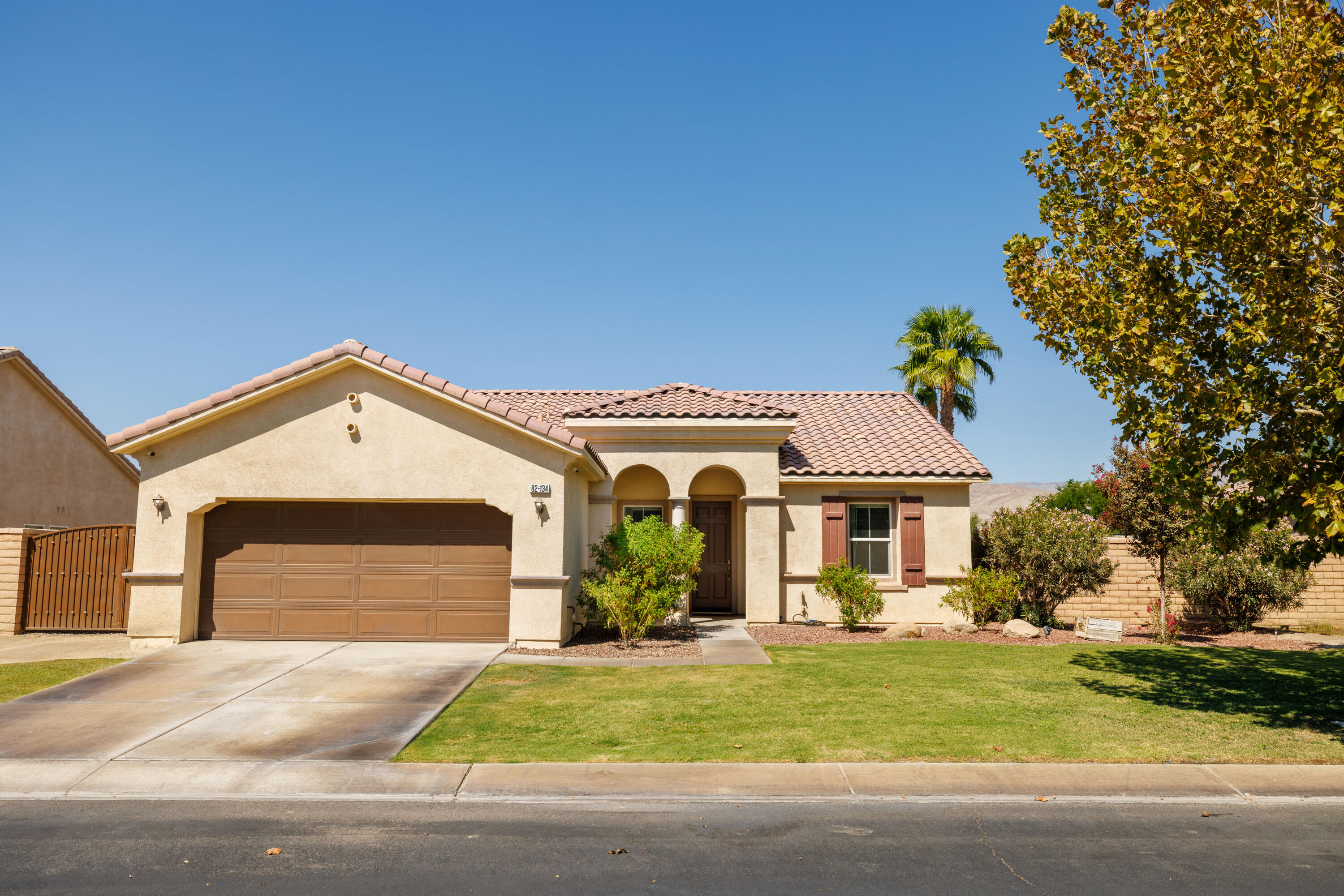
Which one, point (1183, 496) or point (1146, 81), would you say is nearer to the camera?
point (1183, 496)

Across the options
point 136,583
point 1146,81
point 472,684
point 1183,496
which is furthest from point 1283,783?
point 136,583

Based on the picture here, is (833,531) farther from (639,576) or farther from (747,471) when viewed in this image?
(639,576)

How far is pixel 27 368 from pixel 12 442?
5.79ft

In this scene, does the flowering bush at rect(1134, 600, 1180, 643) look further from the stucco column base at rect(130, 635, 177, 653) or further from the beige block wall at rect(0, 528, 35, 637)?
Answer: the beige block wall at rect(0, 528, 35, 637)

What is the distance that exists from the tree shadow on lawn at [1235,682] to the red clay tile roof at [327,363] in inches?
337

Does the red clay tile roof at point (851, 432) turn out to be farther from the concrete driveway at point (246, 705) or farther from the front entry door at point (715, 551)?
the concrete driveway at point (246, 705)

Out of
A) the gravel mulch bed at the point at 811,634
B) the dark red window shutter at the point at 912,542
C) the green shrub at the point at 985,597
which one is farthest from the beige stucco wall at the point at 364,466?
the green shrub at the point at 985,597

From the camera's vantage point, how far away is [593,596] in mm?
13820

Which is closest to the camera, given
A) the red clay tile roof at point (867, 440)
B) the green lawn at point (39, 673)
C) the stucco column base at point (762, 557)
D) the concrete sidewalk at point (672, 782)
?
the concrete sidewalk at point (672, 782)

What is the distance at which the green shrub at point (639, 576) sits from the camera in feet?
44.6

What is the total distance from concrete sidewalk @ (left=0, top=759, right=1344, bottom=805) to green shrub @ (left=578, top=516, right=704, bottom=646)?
637 cm

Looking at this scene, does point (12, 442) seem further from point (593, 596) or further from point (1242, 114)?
point (1242, 114)

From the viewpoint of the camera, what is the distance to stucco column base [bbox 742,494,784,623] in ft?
54.3

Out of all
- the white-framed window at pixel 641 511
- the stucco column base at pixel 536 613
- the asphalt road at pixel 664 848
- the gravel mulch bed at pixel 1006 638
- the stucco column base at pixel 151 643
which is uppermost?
the white-framed window at pixel 641 511
